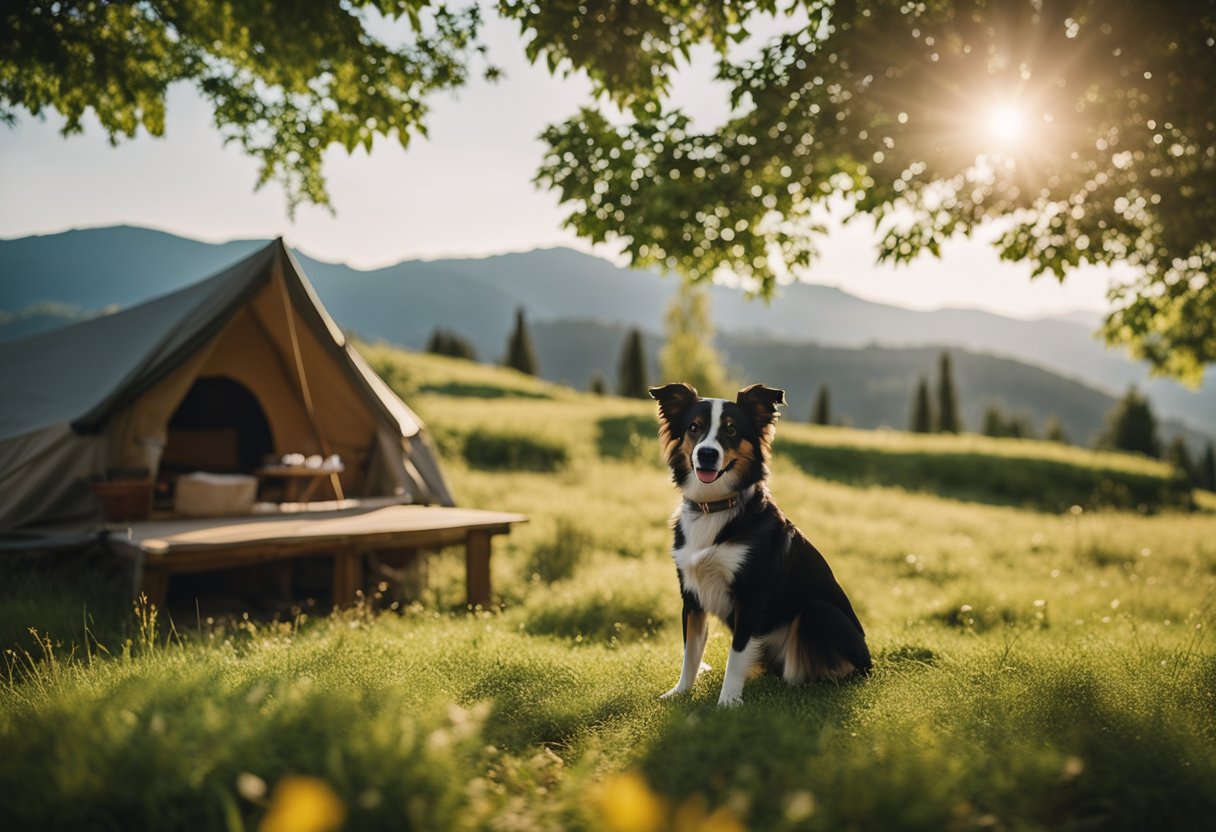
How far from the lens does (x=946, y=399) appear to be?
52.1 m

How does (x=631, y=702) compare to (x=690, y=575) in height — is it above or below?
below

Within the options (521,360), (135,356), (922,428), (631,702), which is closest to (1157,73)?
(631,702)

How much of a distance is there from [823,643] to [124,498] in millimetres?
6254

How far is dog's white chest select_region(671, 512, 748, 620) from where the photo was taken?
389cm

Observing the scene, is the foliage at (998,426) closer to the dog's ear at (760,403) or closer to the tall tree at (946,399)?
the tall tree at (946,399)

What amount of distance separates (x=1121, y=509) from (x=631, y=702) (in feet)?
66.3

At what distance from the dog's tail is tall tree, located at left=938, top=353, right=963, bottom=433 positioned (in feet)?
170

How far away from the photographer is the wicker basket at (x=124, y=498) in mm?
6738

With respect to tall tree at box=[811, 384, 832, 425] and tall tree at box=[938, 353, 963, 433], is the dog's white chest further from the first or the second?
tall tree at box=[938, 353, 963, 433]

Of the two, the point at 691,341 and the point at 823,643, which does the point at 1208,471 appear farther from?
the point at 823,643

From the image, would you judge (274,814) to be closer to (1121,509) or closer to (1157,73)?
(1157,73)

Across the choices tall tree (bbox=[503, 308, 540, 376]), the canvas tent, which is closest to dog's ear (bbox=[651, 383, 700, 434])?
the canvas tent

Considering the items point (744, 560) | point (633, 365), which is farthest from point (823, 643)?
point (633, 365)

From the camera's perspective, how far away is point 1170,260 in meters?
7.59
